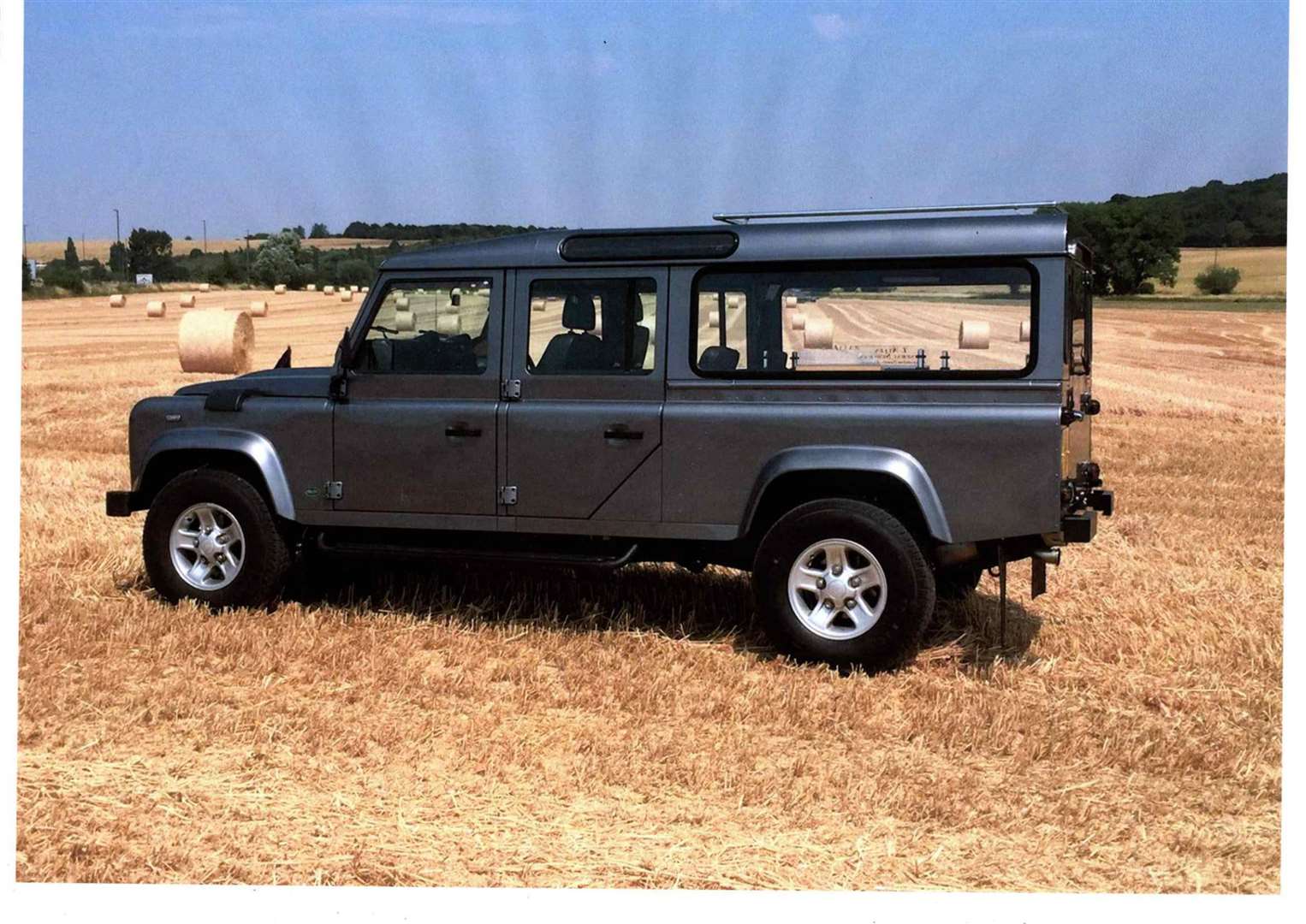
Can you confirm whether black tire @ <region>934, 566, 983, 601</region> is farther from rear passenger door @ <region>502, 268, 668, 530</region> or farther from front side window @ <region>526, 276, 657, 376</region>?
front side window @ <region>526, 276, 657, 376</region>

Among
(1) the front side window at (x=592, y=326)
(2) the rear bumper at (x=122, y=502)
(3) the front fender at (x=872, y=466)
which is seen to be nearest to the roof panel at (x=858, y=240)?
(1) the front side window at (x=592, y=326)

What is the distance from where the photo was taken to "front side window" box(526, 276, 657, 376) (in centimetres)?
727

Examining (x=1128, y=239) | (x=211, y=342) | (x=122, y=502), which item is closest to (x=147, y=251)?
(x=211, y=342)

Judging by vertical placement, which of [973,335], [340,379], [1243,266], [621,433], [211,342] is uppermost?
[1243,266]

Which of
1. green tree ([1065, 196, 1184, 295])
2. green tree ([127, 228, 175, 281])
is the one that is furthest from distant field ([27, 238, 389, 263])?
green tree ([1065, 196, 1184, 295])

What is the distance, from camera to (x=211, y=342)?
21.6 metres

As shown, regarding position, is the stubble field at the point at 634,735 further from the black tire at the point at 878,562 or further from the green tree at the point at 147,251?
the green tree at the point at 147,251

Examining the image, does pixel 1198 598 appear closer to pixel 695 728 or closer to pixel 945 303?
pixel 945 303

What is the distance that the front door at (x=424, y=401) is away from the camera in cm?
746

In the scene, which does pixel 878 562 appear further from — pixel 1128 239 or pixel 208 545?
pixel 1128 239

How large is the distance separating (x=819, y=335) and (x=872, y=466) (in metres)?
0.66

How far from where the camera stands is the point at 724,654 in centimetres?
718

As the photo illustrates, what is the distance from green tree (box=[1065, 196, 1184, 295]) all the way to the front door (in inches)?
114

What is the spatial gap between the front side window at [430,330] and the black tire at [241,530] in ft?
3.12
